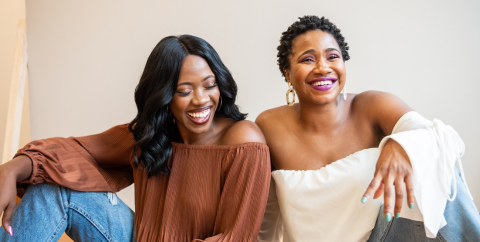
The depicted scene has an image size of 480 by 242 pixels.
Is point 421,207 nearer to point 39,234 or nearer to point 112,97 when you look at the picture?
point 39,234

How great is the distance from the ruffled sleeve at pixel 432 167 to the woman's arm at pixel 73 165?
100 centimetres

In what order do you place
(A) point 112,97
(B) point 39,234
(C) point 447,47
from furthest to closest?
1. (A) point 112,97
2. (C) point 447,47
3. (B) point 39,234

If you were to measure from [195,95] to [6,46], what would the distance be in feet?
6.51

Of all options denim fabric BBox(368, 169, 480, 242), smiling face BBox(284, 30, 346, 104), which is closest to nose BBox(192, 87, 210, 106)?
smiling face BBox(284, 30, 346, 104)

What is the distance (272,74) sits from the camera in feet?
7.39

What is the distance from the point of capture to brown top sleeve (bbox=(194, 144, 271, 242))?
1.26 metres

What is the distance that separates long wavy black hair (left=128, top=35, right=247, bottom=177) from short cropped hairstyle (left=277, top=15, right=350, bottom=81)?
0.24 metres

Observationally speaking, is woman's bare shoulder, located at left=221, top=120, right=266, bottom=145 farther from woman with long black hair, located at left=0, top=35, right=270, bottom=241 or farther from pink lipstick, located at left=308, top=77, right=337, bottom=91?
pink lipstick, located at left=308, top=77, right=337, bottom=91

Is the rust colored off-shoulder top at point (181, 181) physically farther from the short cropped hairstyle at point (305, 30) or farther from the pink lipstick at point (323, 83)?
the short cropped hairstyle at point (305, 30)

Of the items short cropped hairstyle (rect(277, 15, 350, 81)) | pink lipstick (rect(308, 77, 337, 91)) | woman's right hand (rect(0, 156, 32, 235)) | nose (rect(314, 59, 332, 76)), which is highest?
short cropped hairstyle (rect(277, 15, 350, 81))

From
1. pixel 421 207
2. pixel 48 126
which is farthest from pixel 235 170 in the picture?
pixel 48 126

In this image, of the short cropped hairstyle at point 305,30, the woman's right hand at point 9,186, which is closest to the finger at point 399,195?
the short cropped hairstyle at point 305,30

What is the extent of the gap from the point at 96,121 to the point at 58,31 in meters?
0.61

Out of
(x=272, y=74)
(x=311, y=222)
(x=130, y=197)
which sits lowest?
(x=130, y=197)
